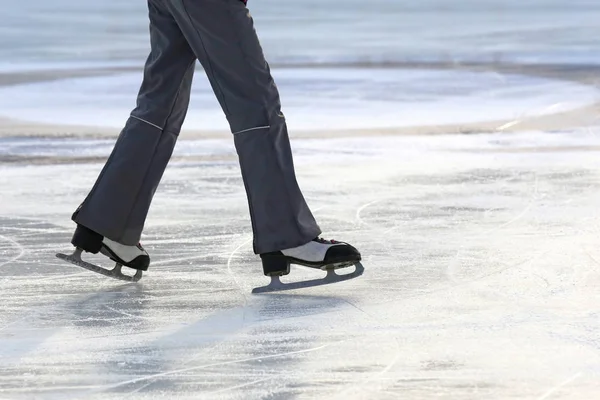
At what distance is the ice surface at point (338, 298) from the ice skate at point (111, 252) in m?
0.05

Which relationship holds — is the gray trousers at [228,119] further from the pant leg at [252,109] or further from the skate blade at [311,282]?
the skate blade at [311,282]

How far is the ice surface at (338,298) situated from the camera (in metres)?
3.19

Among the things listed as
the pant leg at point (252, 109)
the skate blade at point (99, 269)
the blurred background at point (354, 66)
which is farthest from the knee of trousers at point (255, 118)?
the blurred background at point (354, 66)

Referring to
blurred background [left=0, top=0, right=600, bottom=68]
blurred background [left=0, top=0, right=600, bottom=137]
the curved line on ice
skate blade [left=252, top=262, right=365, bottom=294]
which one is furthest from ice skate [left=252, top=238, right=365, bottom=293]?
blurred background [left=0, top=0, right=600, bottom=68]

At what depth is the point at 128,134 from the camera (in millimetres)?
4266

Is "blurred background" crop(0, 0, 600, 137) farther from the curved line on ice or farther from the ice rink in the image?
the curved line on ice

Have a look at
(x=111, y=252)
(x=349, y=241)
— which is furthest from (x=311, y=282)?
(x=349, y=241)

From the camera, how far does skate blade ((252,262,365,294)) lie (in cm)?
414

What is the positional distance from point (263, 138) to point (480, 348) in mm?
971

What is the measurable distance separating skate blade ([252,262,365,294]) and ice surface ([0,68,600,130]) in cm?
390

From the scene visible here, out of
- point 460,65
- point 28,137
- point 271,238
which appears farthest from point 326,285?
point 460,65

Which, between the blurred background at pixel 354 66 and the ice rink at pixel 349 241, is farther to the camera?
the blurred background at pixel 354 66

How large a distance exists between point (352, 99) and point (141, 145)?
207 inches

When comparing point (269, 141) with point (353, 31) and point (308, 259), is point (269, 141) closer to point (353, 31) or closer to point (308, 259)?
point (308, 259)
